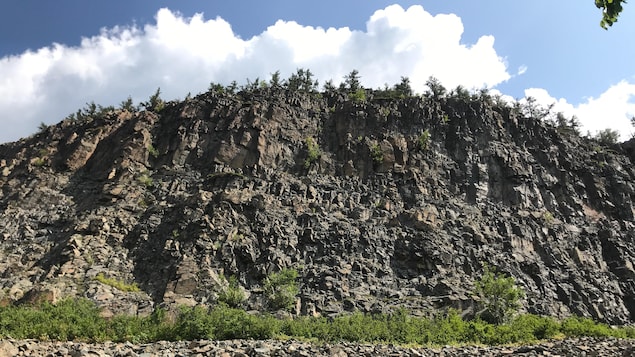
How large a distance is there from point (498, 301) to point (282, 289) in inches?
689

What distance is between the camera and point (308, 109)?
6209 centimetres

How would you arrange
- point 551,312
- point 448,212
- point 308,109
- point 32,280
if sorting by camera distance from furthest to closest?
point 308,109 → point 448,212 → point 551,312 → point 32,280

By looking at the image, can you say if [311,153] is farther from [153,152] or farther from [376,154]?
[153,152]

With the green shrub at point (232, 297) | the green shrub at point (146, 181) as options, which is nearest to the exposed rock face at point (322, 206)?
the green shrub at point (146, 181)

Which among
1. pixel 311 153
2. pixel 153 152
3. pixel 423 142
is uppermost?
pixel 423 142

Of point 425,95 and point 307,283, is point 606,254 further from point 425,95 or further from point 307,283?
point 307,283

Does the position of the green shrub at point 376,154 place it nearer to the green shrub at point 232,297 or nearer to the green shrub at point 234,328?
the green shrub at point 234,328

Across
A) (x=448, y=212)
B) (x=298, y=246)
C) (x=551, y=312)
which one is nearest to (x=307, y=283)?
(x=298, y=246)

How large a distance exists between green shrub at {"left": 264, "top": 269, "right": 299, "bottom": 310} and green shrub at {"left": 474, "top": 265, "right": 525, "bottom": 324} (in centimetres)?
1531

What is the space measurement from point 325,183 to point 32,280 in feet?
97.4

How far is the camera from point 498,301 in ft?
119

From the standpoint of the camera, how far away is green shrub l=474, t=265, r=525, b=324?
35.8 metres

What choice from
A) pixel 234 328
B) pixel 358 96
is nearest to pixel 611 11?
pixel 234 328

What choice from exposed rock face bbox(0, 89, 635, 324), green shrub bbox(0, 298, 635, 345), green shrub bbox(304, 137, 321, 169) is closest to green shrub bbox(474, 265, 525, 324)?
exposed rock face bbox(0, 89, 635, 324)
